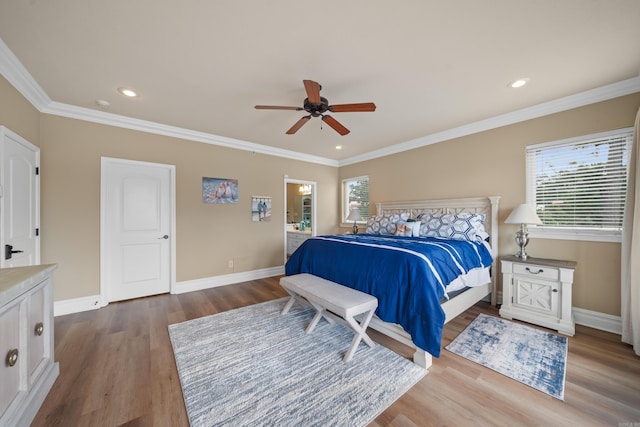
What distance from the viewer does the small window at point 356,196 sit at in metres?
5.27

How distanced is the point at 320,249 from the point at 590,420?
2.34 meters

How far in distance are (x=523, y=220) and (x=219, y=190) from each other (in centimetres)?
435

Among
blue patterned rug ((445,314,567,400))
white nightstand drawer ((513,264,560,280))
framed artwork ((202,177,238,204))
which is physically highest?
framed artwork ((202,177,238,204))

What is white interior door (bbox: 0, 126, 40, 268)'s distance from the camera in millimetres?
2020

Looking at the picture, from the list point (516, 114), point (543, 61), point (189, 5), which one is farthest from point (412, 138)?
point (189, 5)

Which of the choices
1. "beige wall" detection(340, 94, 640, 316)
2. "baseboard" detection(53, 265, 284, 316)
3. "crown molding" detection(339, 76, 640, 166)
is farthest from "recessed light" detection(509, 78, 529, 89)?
"baseboard" detection(53, 265, 284, 316)

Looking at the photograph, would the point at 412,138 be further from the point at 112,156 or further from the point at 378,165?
the point at 112,156

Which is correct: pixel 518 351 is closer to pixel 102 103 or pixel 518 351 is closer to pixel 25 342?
pixel 25 342

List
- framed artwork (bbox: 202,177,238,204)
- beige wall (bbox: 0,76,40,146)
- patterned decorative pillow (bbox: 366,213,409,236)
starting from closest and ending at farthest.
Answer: beige wall (bbox: 0,76,40,146)
patterned decorative pillow (bbox: 366,213,409,236)
framed artwork (bbox: 202,177,238,204)

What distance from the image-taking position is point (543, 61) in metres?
2.04

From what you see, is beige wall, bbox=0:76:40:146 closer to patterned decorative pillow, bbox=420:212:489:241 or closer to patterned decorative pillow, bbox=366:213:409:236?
patterned decorative pillow, bbox=366:213:409:236

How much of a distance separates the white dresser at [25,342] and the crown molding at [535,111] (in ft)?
15.4

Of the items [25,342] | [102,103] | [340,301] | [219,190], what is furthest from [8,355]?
[219,190]

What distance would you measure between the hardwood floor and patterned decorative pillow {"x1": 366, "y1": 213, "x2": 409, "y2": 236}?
1.67 metres
